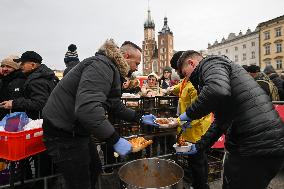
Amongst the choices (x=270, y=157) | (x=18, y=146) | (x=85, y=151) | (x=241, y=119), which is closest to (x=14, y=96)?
(x=18, y=146)

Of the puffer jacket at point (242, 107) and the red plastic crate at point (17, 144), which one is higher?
the puffer jacket at point (242, 107)

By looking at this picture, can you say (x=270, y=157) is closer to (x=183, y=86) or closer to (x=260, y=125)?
(x=260, y=125)

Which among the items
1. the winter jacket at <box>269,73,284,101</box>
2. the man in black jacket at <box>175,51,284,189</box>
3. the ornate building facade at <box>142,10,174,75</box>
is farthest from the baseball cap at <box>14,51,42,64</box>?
the ornate building facade at <box>142,10,174,75</box>

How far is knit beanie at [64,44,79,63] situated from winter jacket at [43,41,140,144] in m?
3.34

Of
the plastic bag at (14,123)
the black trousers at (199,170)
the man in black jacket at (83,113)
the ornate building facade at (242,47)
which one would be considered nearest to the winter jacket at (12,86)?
the plastic bag at (14,123)

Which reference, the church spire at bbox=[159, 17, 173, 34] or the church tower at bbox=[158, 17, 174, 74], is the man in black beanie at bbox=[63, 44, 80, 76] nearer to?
the church tower at bbox=[158, 17, 174, 74]

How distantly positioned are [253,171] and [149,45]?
11505 cm

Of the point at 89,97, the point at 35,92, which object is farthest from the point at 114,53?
the point at 35,92

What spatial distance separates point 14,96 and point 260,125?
369 cm

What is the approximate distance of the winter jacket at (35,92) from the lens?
3609mm

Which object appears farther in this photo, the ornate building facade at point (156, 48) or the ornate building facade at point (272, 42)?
the ornate building facade at point (156, 48)

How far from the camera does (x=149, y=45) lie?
4528 inches

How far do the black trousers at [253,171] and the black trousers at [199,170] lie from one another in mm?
1420

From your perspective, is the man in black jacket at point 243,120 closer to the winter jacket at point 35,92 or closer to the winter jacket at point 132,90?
the winter jacket at point 35,92
